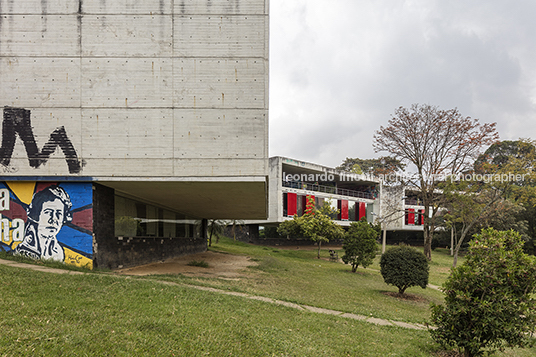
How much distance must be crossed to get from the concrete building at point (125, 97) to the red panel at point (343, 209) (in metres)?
33.5

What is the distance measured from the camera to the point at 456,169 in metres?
25.9

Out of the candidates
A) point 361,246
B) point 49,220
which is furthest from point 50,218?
point 361,246

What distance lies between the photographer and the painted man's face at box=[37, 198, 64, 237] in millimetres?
11055

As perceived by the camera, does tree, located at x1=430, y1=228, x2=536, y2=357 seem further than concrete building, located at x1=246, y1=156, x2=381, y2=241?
No

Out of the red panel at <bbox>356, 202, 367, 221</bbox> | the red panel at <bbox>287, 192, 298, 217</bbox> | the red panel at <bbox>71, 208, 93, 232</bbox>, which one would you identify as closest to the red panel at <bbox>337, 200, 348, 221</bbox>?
the red panel at <bbox>356, 202, 367, 221</bbox>

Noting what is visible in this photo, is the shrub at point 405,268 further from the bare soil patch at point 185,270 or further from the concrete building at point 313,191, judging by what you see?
the concrete building at point 313,191

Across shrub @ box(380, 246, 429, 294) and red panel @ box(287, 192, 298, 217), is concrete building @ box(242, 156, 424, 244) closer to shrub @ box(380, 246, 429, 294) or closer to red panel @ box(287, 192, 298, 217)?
red panel @ box(287, 192, 298, 217)

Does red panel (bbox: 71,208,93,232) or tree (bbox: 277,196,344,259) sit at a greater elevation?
red panel (bbox: 71,208,93,232)

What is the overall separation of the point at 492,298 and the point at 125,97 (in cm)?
1080

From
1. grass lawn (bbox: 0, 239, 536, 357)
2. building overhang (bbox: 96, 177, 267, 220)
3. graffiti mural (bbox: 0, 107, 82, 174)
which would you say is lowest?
grass lawn (bbox: 0, 239, 536, 357)

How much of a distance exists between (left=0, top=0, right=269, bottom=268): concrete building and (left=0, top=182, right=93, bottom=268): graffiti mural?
4cm

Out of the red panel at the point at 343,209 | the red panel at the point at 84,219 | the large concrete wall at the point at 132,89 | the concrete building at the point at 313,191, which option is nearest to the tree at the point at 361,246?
the concrete building at the point at 313,191

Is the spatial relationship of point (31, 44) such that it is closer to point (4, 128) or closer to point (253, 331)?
point (4, 128)

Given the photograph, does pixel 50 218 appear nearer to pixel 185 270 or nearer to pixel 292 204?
pixel 185 270
